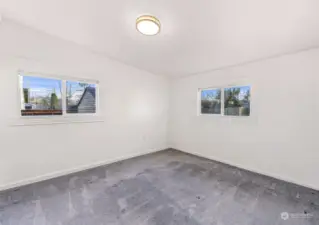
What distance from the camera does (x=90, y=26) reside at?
7.80ft

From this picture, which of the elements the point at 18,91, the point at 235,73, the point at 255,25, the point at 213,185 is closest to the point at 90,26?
the point at 18,91

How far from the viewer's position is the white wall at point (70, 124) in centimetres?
246

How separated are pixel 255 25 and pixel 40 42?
3121 millimetres

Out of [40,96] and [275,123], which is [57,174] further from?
[275,123]

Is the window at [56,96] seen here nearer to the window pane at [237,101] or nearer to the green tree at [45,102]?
the green tree at [45,102]

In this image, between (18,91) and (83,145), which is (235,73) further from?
(18,91)

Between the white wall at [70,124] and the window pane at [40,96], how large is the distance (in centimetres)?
15

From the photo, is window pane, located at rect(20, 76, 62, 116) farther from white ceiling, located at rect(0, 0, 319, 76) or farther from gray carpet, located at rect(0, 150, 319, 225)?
gray carpet, located at rect(0, 150, 319, 225)

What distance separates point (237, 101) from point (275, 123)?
0.80m

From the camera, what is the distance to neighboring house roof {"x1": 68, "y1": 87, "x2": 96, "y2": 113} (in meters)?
3.25

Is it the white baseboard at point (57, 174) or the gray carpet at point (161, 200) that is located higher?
the white baseboard at point (57, 174)

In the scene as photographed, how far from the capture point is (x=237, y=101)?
11.1 feet
